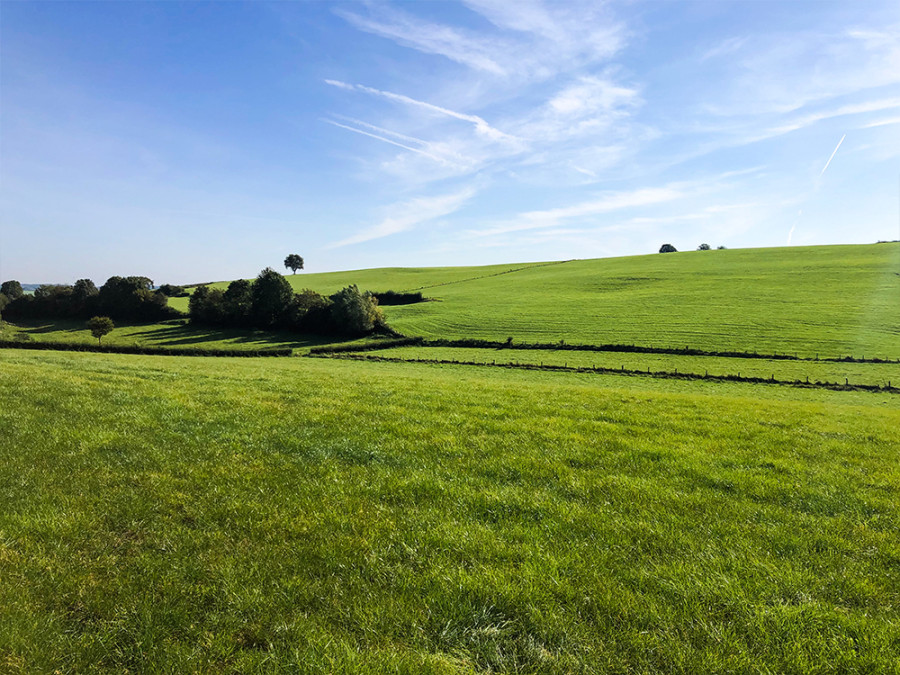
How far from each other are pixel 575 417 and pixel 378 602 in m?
8.04

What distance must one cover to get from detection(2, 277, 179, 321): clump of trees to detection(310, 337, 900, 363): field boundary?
149 feet

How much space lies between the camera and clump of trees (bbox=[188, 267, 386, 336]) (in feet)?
222

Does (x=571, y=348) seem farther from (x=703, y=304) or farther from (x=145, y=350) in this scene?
(x=145, y=350)

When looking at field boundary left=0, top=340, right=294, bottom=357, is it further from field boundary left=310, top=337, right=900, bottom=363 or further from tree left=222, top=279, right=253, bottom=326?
tree left=222, top=279, right=253, bottom=326

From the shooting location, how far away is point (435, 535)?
529cm

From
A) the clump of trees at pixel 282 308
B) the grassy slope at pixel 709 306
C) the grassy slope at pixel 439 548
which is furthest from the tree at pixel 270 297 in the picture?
the grassy slope at pixel 439 548

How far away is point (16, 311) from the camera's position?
84500 mm

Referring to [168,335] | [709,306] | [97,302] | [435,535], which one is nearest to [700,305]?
[709,306]

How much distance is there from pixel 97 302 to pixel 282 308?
1557 inches

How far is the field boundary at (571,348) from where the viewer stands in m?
42.4

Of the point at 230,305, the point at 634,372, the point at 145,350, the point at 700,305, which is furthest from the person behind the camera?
the point at 230,305

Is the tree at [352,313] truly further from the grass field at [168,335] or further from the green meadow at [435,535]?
the green meadow at [435,535]

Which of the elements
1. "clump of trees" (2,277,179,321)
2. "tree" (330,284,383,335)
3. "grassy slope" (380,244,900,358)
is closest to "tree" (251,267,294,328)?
"tree" (330,284,383,335)

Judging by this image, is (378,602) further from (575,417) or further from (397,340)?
(397,340)
